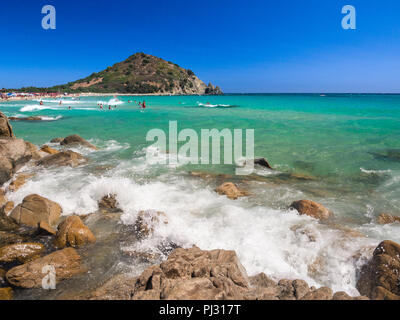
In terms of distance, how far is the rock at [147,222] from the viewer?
20.8 ft

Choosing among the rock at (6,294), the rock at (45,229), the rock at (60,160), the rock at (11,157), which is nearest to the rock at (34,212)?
the rock at (45,229)

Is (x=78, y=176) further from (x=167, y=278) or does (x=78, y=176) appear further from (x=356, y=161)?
(x=356, y=161)

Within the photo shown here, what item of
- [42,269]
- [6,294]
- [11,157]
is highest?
[11,157]

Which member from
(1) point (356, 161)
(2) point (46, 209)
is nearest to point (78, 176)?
(2) point (46, 209)

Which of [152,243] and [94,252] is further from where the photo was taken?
[152,243]

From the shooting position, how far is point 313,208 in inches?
293

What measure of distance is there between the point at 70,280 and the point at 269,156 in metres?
13.3

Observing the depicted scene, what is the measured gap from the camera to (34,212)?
22.3ft

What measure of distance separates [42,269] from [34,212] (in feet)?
8.82

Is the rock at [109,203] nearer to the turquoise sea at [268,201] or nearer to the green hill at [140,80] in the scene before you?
the turquoise sea at [268,201]

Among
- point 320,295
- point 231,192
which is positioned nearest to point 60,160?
point 231,192

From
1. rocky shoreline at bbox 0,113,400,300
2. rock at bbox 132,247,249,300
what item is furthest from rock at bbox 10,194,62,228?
rock at bbox 132,247,249,300

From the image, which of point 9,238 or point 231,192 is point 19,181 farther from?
point 231,192

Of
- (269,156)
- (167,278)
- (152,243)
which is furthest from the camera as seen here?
(269,156)
